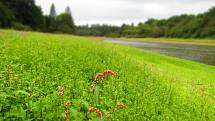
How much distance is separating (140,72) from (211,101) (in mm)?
3326

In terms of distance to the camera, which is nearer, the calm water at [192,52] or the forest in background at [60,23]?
the calm water at [192,52]

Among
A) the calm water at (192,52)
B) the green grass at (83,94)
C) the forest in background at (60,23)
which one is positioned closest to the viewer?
the green grass at (83,94)

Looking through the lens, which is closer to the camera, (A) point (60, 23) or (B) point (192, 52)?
(B) point (192, 52)

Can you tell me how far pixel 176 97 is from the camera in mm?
13180

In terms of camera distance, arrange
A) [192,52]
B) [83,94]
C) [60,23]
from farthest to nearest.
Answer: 1. [60,23]
2. [192,52]
3. [83,94]

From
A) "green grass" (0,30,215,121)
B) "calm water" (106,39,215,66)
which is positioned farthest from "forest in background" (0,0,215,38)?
"green grass" (0,30,215,121)

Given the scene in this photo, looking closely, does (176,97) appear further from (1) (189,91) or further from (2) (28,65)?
(2) (28,65)

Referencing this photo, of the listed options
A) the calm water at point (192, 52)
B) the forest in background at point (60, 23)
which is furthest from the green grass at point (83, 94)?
the forest in background at point (60, 23)

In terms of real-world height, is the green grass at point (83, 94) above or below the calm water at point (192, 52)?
above

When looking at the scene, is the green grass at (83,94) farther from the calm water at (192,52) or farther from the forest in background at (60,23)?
the forest in background at (60,23)

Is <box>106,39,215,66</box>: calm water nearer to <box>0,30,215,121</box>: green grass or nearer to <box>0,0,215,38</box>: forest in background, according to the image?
<box>0,30,215,121</box>: green grass

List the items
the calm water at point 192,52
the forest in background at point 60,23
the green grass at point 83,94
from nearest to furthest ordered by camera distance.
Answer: the green grass at point 83,94
the calm water at point 192,52
the forest in background at point 60,23

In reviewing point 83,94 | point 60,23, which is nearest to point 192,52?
point 83,94

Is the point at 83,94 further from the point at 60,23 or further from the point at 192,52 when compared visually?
the point at 60,23
